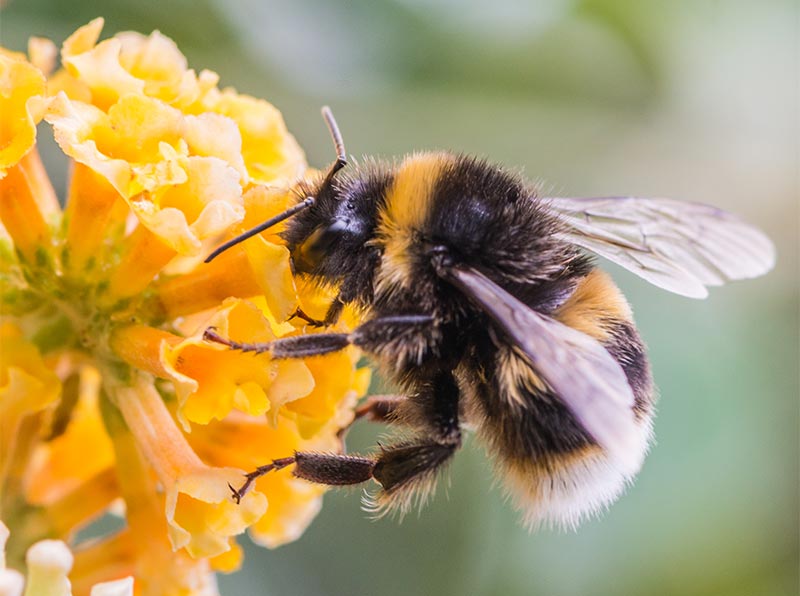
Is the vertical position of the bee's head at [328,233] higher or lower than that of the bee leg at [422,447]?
higher

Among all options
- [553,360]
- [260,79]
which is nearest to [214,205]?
[553,360]

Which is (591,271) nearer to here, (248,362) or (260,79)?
(248,362)

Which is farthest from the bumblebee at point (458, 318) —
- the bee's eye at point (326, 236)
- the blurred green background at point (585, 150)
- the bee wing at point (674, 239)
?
the blurred green background at point (585, 150)

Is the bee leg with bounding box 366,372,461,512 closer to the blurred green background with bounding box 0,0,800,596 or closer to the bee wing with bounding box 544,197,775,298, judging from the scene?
the bee wing with bounding box 544,197,775,298

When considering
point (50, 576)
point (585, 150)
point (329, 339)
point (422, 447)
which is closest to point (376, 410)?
point (422, 447)

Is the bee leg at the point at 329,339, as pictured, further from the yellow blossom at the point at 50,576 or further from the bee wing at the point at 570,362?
the yellow blossom at the point at 50,576

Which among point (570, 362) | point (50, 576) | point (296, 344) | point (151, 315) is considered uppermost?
point (570, 362)

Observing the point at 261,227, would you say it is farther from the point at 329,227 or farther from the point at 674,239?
the point at 674,239

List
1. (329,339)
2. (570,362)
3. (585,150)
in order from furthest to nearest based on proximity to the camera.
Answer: (585,150) < (329,339) < (570,362)
